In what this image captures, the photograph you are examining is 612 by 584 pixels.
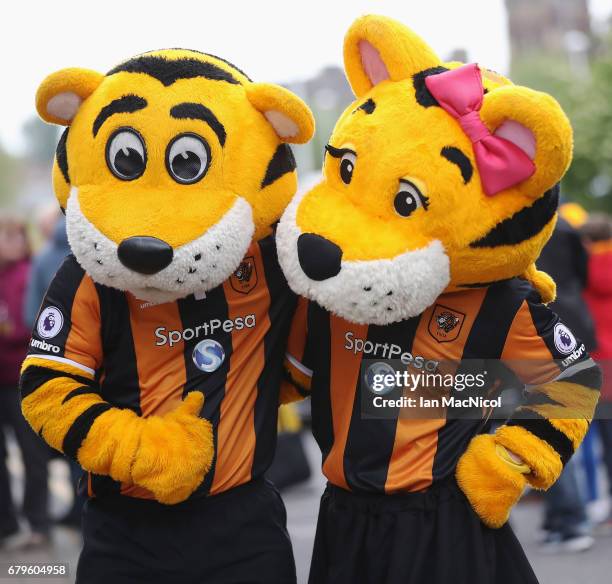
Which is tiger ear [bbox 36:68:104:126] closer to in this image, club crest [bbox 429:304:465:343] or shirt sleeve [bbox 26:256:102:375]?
shirt sleeve [bbox 26:256:102:375]

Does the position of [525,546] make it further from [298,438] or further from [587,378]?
[587,378]

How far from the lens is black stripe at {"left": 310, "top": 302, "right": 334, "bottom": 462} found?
3.06 meters

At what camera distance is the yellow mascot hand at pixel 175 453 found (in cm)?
284

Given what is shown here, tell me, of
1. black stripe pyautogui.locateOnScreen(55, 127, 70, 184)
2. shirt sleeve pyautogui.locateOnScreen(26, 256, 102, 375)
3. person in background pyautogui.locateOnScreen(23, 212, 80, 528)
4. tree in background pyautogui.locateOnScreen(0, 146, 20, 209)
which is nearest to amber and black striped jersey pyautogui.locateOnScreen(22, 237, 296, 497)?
shirt sleeve pyautogui.locateOnScreen(26, 256, 102, 375)

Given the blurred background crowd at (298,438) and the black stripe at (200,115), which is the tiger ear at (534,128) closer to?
the black stripe at (200,115)

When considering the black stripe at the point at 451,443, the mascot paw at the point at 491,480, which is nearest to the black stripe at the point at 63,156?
the black stripe at the point at 451,443

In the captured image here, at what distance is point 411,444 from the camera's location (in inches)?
116

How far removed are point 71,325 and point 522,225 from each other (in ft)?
4.58

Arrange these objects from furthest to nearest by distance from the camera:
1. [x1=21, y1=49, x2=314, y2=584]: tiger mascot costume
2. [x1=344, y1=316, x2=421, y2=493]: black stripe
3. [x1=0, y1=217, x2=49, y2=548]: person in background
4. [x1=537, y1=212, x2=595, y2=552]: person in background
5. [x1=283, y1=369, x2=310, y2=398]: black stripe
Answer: [x1=0, y1=217, x2=49, y2=548]: person in background, [x1=537, y1=212, x2=595, y2=552]: person in background, [x1=283, y1=369, x2=310, y2=398]: black stripe, [x1=344, y1=316, x2=421, y2=493]: black stripe, [x1=21, y1=49, x2=314, y2=584]: tiger mascot costume

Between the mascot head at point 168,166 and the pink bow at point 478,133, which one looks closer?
the pink bow at point 478,133

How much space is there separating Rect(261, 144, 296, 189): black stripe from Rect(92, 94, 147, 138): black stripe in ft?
1.37

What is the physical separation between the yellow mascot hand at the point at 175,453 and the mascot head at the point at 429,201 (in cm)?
55

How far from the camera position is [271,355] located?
317 cm

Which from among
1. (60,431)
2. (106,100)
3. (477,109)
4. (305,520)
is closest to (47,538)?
(305,520)
